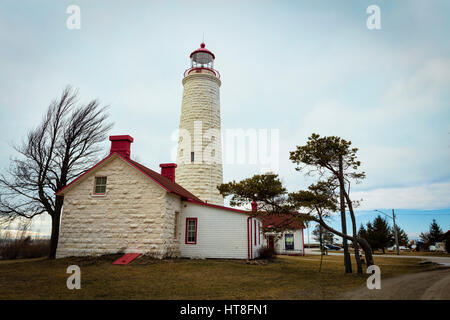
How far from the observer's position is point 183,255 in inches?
653

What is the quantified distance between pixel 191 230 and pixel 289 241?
1449cm

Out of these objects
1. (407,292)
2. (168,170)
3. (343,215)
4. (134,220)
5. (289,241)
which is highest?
(168,170)

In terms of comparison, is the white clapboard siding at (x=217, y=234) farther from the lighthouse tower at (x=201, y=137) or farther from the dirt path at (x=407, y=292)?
the dirt path at (x=407, y=292)

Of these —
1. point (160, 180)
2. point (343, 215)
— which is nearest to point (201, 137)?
point (160, 180)

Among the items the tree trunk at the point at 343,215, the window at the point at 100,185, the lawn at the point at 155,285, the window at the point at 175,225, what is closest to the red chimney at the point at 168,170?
the window at the point at 175,225

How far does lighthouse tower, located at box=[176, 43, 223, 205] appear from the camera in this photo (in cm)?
2143

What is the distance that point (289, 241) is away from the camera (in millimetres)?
28047

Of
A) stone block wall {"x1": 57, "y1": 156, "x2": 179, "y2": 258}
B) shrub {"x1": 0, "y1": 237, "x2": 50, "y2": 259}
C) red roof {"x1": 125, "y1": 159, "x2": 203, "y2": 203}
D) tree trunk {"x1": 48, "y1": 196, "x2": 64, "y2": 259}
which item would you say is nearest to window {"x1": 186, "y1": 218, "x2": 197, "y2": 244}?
red roof {"x1": 125, "y1": 159, "x2": 203, "y2": 203}

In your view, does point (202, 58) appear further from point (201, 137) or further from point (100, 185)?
point (100, 185)

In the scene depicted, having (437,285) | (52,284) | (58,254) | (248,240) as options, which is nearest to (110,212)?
(58,254)

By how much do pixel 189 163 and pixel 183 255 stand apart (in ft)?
24.1

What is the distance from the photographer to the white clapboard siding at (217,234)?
16328 millimetres
